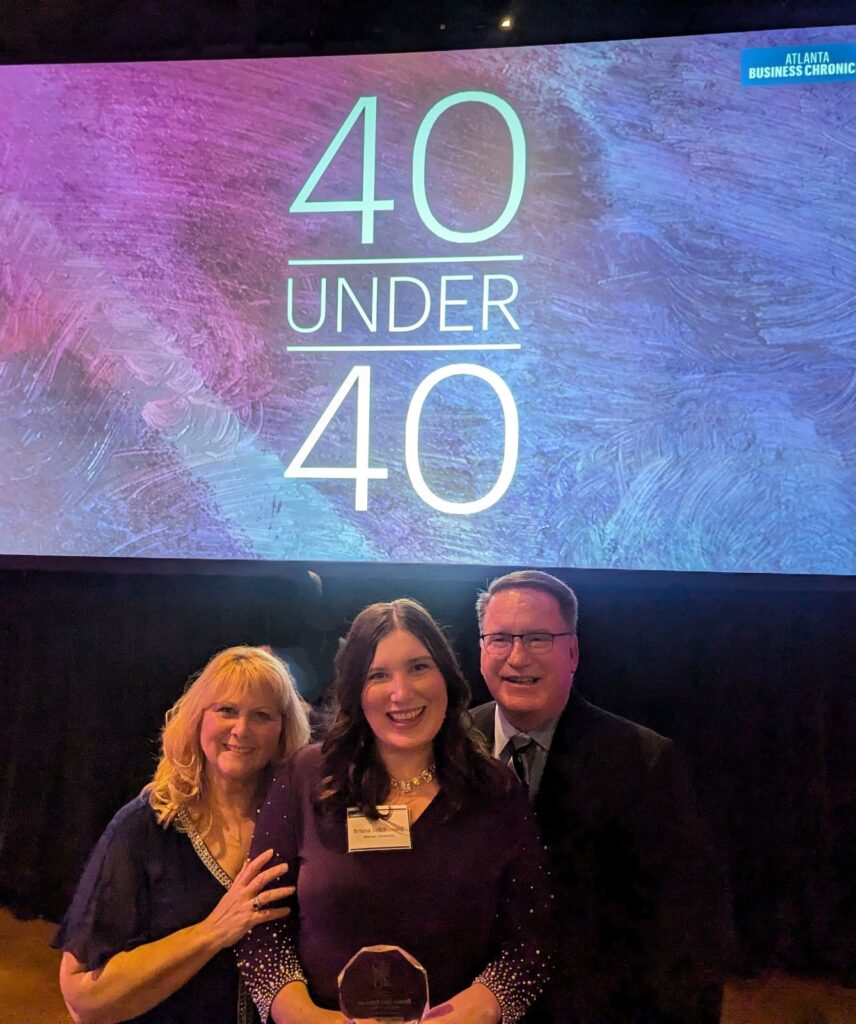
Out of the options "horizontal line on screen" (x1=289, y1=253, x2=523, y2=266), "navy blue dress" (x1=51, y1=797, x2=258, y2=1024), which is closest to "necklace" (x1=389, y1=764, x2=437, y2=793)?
"navy blue dress" (x1=51, y1=797, x2=258, y2=1024)

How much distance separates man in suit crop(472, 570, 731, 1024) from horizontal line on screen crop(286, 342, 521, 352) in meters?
0.73

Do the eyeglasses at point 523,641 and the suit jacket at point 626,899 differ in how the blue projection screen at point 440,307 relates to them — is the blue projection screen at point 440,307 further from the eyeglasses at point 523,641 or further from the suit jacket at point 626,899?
the suit jacket at point 626,899

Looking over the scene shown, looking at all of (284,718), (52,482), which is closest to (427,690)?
(284,718)

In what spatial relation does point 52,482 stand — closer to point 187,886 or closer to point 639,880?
point 187,886

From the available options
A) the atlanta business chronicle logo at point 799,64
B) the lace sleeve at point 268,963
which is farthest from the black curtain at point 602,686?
the atlanta business chronicle logo at point 799,64

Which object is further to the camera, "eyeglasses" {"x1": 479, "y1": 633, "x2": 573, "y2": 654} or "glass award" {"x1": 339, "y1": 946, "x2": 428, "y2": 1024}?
"eyeglasses" {"x1": 479, "y1": 633, "x2": 573, "y2": 654}

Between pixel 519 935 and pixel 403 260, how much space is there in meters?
1.31

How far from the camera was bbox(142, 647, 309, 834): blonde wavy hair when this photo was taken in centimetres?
177

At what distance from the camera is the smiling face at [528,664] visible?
5.78ft

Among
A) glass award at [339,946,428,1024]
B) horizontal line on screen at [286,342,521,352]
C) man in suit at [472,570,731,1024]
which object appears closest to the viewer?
glass award at [339,946,428,1024]

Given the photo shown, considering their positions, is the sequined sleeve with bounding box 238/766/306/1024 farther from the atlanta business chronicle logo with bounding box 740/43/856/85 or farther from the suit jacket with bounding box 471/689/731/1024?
the atlanta business chronicle logo with bounding box 740/43/856/85

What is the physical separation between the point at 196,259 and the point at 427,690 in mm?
1001

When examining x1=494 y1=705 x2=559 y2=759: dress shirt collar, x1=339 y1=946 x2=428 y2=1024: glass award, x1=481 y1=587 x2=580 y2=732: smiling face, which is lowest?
x1=339 y1=946 x2=428 y2=1024: glass award

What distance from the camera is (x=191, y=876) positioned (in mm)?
1731
